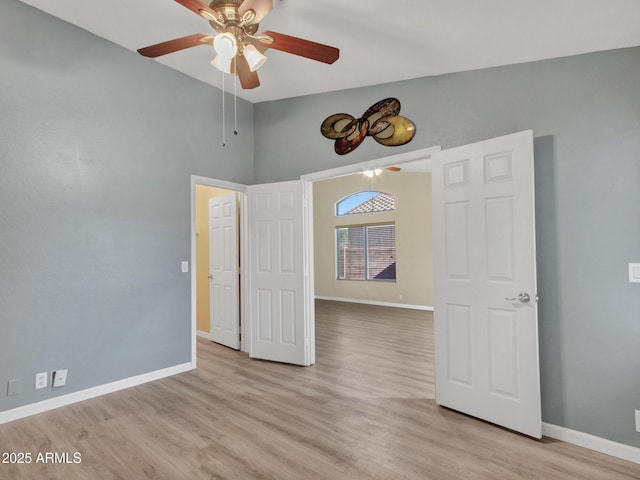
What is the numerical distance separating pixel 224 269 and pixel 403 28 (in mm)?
3561

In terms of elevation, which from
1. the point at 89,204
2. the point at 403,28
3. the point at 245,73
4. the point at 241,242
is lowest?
the point at 241,242

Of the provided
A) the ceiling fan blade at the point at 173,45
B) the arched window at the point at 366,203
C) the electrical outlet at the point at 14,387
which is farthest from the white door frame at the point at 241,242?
the arched window at the point at 366,203

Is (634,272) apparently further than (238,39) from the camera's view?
No

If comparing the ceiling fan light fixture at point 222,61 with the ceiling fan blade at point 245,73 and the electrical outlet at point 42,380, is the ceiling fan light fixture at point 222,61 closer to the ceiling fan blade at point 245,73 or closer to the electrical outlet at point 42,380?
the ceiling fan blade at point 245,73

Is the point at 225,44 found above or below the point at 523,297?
above

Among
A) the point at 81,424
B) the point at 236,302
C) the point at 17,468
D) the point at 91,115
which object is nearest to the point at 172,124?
the point at 91,115

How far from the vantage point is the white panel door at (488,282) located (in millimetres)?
2393

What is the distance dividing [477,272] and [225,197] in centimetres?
339

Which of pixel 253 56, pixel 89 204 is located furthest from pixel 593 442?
pixel 89 204

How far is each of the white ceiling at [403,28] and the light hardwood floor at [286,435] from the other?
266 cm

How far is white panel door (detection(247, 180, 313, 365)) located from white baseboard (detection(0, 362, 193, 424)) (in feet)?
3.10

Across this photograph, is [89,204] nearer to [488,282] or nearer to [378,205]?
[488,282]

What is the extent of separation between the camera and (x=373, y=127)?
3.53 m

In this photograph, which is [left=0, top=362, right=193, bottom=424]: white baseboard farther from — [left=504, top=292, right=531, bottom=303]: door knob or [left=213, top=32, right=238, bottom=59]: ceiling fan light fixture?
[left=504, top=292, right=531, bottom=303]: door knob
